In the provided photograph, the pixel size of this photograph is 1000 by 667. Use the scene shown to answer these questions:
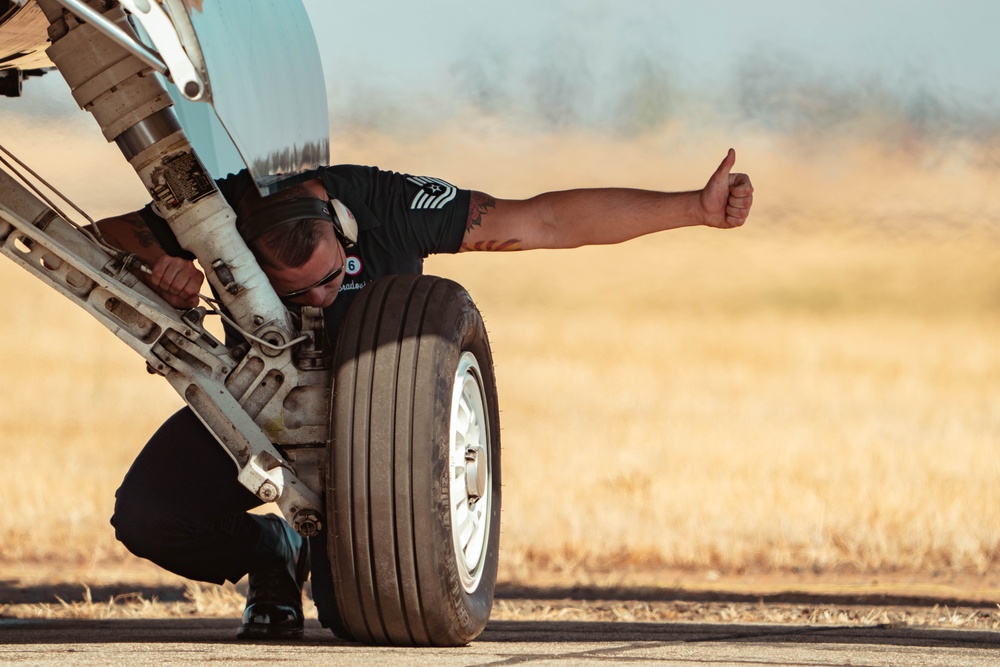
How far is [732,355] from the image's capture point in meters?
27.5

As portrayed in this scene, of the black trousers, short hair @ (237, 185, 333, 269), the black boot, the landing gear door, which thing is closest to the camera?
the landing gear door

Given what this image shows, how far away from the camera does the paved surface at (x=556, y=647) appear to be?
12.9 ft

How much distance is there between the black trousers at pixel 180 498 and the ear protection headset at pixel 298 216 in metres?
0.59

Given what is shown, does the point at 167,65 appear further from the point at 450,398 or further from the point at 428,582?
the point at 428,582

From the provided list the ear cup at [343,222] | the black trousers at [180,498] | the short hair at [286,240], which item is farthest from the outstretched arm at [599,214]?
the black trousers at [180,498]

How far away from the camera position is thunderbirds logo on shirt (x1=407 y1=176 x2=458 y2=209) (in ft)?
15.5

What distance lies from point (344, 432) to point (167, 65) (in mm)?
932

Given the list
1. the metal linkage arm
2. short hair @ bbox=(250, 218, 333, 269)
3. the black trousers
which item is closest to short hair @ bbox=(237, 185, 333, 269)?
short hair @ bbox=(250, 218, 333, 269)

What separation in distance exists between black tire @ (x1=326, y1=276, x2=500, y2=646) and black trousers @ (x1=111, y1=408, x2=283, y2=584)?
73cm

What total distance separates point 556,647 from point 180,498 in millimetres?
1116

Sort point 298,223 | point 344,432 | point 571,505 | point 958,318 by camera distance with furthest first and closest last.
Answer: point 958,318 < point 571,505 < point 298,223 < point 344,432

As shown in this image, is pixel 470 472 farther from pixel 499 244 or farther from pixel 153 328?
pixel 153 328

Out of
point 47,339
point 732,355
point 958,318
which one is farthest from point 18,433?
point 958,318

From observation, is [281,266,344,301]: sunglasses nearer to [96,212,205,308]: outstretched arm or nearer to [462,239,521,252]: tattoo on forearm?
[96,212,205,308]: outstretched arm
